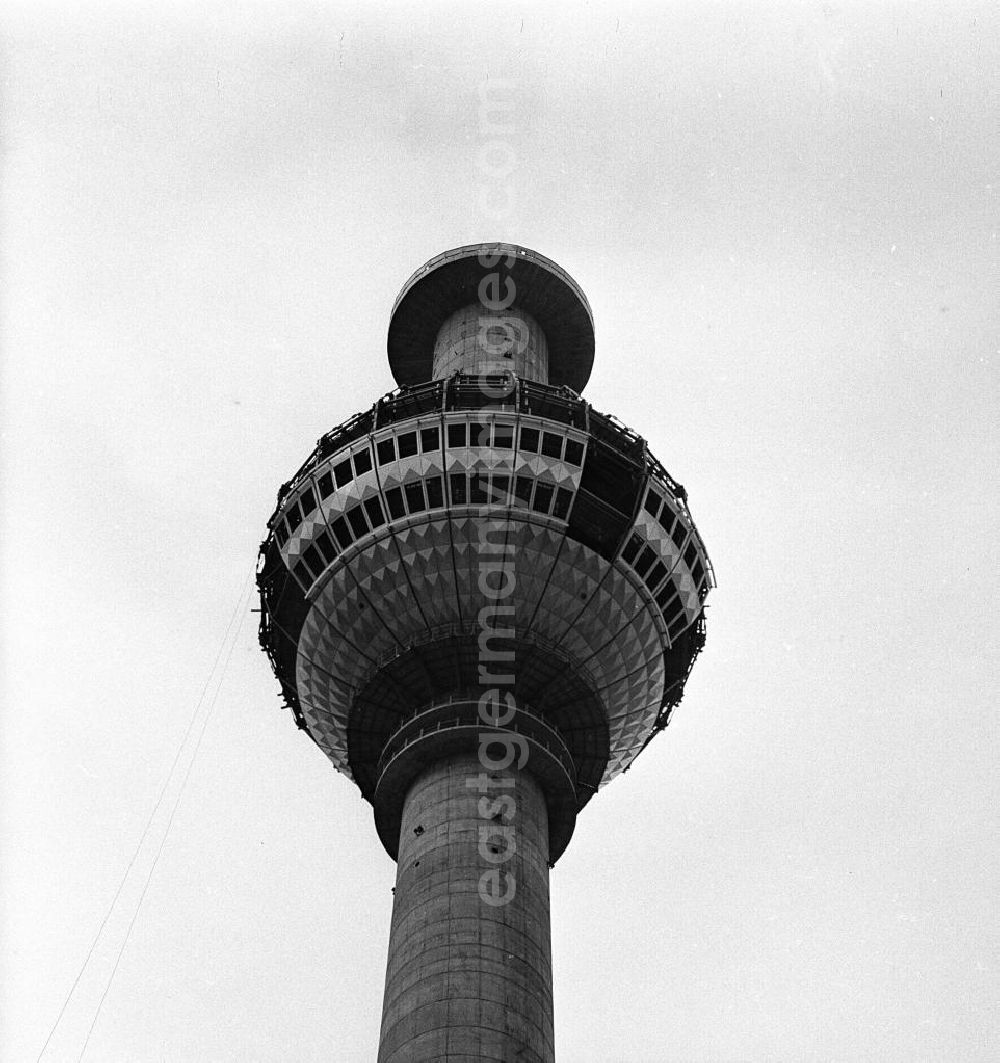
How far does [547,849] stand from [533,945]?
5326mm

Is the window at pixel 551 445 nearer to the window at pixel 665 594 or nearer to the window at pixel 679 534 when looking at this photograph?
the window at pixel 679 534

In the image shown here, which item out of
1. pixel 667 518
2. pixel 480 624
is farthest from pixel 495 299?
pixel 480 624

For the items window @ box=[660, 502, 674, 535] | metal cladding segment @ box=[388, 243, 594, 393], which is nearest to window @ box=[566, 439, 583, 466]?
window @ box=[660, 502, 674, 535]

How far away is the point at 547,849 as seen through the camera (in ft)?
146

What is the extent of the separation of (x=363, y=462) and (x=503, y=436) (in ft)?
18.5

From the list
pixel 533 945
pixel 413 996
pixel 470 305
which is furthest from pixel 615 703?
pixel 470 305

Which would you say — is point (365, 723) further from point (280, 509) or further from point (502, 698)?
point (280, 509)

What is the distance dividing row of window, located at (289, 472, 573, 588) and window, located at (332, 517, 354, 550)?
0.04m

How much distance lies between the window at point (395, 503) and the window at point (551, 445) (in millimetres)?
5892

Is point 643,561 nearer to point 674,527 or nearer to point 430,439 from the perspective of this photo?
point 674,527

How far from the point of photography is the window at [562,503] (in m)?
46.4

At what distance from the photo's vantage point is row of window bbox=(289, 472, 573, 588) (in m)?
46.3

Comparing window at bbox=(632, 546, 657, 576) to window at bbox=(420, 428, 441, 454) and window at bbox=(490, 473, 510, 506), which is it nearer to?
window at bbox=(490, 473, 510, 506)

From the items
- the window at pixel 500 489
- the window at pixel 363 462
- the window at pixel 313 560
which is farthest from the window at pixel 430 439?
the window at pixel 313 560
